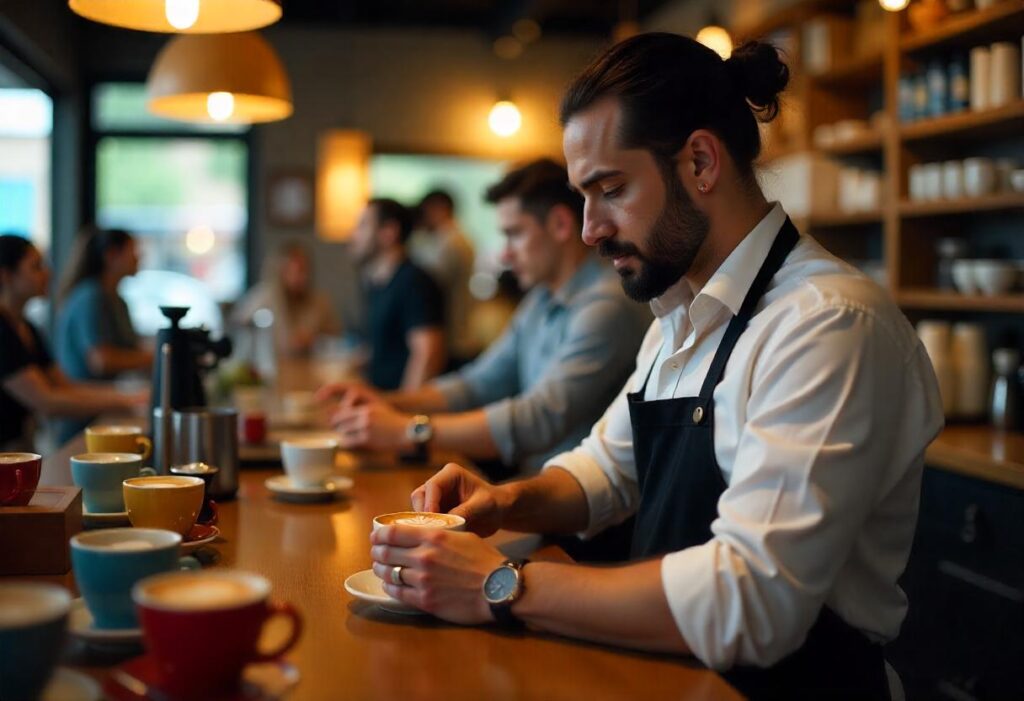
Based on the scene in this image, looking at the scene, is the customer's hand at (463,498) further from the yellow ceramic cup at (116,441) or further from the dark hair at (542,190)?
the dark hair at (542,190)

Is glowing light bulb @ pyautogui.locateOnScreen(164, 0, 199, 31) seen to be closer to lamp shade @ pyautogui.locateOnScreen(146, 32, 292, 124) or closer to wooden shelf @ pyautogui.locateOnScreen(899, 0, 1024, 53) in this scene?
lamp shade @ pyautogui.locateOnScreen(146, 32, 292, 124)

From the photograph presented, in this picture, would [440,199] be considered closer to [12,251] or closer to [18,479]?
[12,251]

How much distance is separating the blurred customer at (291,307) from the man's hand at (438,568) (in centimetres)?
511

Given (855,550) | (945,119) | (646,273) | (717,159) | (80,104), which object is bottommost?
(855,550)

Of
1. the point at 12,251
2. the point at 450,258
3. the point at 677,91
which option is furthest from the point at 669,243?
the point at 450,258

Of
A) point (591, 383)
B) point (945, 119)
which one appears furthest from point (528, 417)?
point (945, 119)

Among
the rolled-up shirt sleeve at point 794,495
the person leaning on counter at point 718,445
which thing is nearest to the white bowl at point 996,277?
→ the person leaning on counter at point 718,445

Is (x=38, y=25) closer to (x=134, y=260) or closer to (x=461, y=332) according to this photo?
(x=134, y=260)

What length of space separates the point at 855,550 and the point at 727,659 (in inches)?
11.7

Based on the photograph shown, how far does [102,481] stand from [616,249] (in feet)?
2.96

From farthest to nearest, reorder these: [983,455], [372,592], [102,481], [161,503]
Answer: [983,455]
[102,481]
[161,503]
[372,592]

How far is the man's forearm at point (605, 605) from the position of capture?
46.4 inches

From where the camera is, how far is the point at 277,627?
3.96 feet

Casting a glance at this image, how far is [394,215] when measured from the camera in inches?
188
